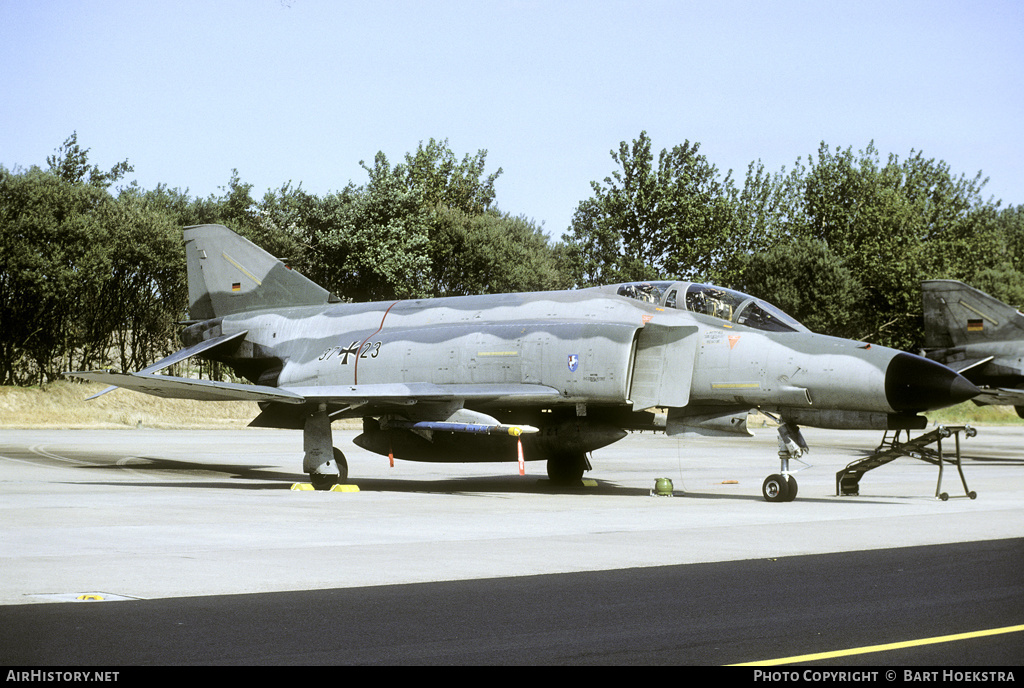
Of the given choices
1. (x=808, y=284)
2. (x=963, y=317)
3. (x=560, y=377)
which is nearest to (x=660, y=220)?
(x=808, y=284)

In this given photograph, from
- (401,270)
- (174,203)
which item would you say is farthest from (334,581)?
(174,203)

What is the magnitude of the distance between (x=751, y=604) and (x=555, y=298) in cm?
1145

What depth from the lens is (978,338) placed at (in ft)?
96.3

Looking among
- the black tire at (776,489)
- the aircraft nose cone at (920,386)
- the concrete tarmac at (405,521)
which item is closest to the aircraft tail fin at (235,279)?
the concrete tarmac at (405,521)

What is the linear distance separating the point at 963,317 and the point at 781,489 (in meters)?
16.3

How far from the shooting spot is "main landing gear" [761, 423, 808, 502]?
16.0 meters

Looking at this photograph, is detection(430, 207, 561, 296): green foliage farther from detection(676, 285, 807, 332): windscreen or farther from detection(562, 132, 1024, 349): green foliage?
detection(676, 285, 807, 332): windscreen

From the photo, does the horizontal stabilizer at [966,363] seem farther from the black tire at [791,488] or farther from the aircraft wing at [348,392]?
the aircraft wing at [348,392]

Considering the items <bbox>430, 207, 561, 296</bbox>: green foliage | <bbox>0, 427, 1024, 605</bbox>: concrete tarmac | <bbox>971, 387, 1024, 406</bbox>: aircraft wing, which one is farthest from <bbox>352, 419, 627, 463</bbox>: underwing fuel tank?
<bbox>430, 207, 561, 296</bbox>: green foliage

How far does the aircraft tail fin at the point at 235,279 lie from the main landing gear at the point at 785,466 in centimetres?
1072

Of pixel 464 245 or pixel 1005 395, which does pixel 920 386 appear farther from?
pixel 464 245

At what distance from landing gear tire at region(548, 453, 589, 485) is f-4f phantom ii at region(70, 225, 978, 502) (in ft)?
0.09
